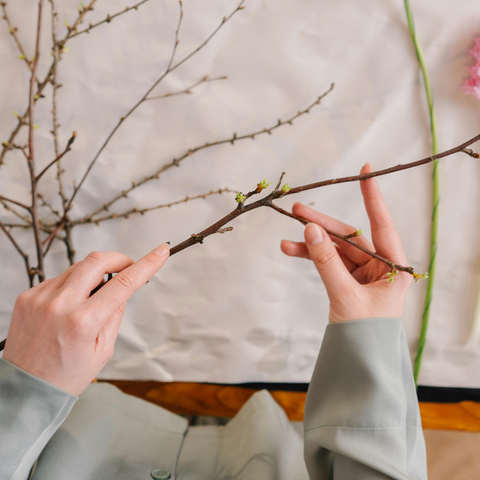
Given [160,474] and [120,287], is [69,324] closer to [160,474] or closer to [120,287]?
[120,287]

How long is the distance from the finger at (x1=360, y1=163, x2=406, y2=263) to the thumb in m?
0.10

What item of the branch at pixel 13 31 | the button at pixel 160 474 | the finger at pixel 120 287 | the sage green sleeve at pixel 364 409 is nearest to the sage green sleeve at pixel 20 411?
the finger at pixel 120 287

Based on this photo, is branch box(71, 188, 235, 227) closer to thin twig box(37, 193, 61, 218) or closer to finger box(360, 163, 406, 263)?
thin twig box(37, 193, 61, 218)

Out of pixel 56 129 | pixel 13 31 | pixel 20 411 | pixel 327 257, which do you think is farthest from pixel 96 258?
pixel 13 31

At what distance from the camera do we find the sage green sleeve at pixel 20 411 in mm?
367

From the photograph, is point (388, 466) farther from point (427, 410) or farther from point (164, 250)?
point (427, 410)

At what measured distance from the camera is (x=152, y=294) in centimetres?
77

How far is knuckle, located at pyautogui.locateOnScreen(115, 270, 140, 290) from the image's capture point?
38 centimetres

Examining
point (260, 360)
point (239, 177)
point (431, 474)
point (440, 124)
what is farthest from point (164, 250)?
point (431, 474)

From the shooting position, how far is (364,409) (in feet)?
1.42

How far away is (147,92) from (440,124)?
23.0 inches

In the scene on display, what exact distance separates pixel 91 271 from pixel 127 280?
0.05m

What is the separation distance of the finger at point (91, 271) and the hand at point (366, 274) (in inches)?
9.9

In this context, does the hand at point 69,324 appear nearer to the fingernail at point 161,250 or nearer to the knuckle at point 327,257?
the fingernail at point 161,250
